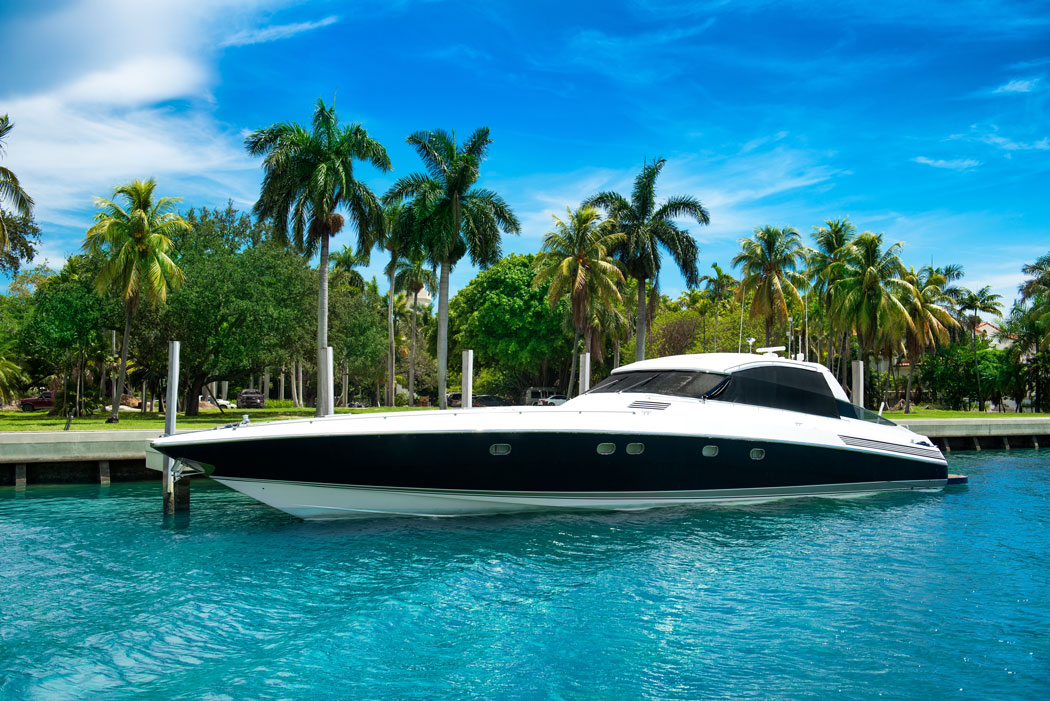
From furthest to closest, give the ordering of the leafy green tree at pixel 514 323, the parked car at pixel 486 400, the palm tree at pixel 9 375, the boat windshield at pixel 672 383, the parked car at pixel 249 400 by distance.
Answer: the parked car at pixel 249 400
the parked car at pixel 486 400
the leafy green tree at pixel 514 323
the palm tree at pixel 9 375
the boat windshield at pixel 672 383

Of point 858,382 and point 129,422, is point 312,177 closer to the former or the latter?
point 129,422

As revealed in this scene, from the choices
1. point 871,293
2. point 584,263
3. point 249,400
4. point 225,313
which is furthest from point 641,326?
point 249,400

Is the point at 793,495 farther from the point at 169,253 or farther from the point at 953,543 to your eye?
the point at 169,253

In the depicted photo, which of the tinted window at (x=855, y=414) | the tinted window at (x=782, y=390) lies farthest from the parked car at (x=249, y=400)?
the tinted window at (x=855, y=414)

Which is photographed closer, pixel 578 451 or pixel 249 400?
pixel 578 451

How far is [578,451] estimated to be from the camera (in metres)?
10.6

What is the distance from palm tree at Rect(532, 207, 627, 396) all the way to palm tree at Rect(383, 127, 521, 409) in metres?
5.34

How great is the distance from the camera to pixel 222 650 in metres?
6.24

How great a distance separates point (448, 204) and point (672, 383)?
18873mm

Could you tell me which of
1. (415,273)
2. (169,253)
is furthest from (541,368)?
(169,253)

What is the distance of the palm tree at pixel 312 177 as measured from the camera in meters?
25.9

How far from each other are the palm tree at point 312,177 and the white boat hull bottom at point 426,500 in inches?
630

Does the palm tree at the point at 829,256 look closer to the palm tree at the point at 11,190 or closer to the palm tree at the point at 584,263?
the palm tree at the point at 584,263

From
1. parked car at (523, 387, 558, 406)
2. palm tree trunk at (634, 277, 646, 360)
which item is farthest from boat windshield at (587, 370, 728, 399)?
parked car at (523, 387, 558, 406)
